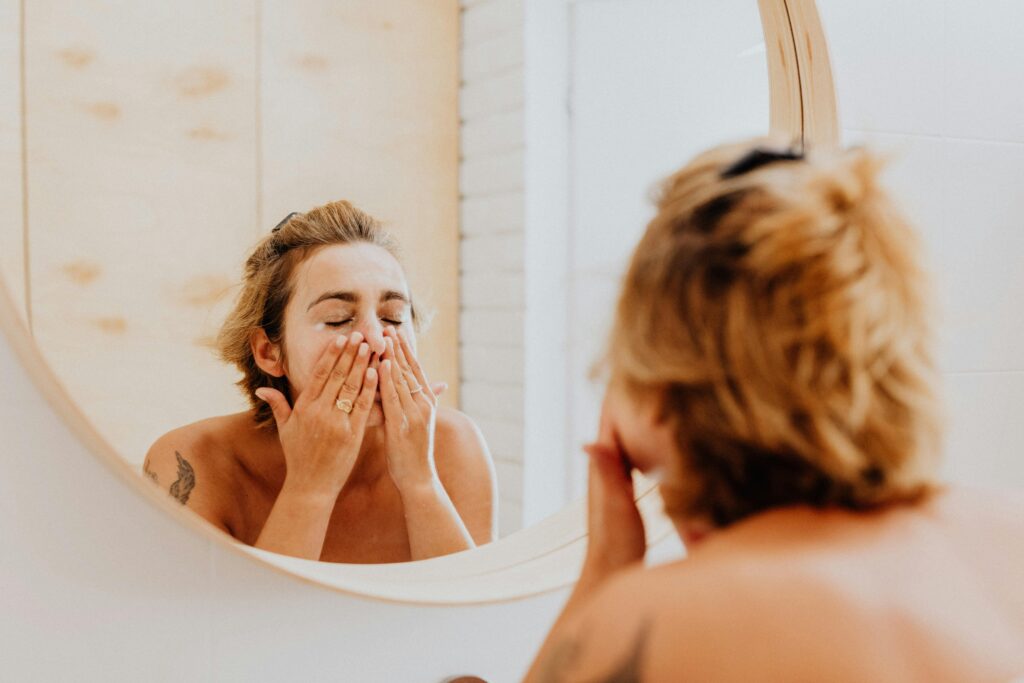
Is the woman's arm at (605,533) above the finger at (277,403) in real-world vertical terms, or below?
below

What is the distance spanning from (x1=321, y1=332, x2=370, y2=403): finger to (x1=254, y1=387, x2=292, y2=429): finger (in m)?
0.03

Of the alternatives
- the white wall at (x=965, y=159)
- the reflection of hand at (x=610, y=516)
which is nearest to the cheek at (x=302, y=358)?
the reflection of hand at (x=610, y=516)

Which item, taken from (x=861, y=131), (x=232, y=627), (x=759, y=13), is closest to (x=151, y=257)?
(x=232, y=627)

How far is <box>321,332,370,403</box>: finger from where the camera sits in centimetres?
60

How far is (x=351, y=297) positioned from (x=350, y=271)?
0.02 m

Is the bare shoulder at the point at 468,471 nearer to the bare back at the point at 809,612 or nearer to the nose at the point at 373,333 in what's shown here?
the nose at the point at 373,333

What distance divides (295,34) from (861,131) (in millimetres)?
562

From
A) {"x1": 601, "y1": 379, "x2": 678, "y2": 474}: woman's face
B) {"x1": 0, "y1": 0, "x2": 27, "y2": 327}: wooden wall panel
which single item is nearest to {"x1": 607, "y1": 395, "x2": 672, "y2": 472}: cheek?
{"x1": 601, "y1": 379, "x2": 678, "y2": 474}: woman's face

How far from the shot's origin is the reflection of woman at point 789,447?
13.9 inches

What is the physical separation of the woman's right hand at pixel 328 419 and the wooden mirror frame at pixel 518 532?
0.06 metres

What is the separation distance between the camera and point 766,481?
1.35 feet

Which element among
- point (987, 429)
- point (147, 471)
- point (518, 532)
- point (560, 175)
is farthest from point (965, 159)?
point (147, 471)

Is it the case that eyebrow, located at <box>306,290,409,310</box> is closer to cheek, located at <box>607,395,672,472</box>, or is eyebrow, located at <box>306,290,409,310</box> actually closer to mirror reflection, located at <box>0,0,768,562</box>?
mirror reflection, located at <box>0,0,768,562</box>

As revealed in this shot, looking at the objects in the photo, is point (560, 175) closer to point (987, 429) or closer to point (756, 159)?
point (756, 159)
